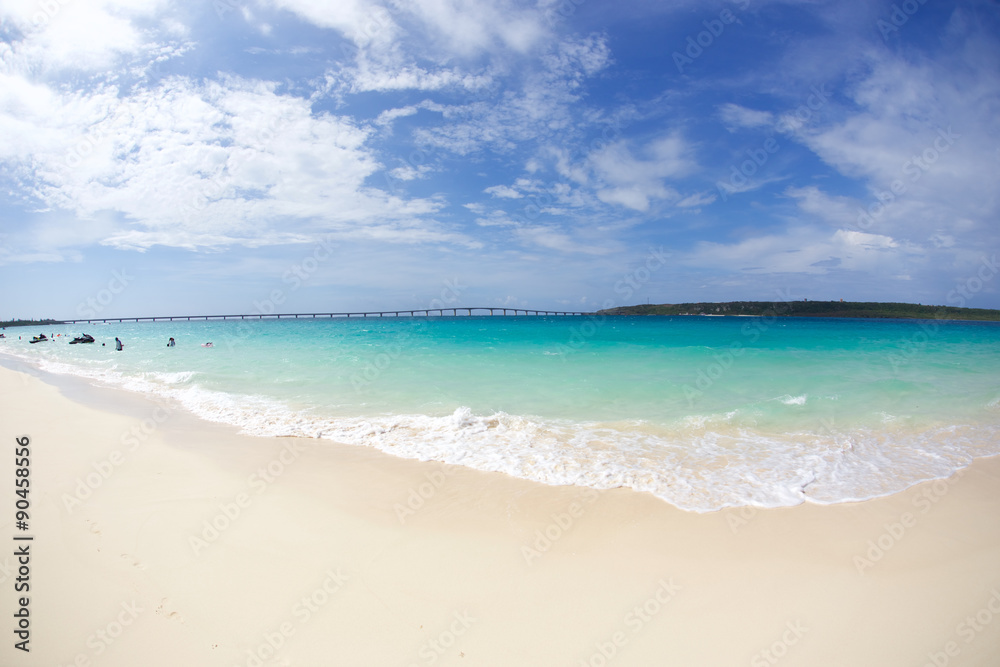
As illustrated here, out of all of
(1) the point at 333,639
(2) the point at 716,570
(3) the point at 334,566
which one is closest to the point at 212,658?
(1) the point at 333,639

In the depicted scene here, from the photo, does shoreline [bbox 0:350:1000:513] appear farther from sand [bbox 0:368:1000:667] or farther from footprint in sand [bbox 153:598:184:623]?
footprint in sand [bbox 153:598:184:623]

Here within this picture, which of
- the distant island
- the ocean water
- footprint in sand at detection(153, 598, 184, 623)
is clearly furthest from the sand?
the distant island

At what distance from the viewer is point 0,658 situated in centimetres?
286

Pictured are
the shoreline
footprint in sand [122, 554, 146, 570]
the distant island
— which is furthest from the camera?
the distant island

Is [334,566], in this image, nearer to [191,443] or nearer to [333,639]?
[333,639]

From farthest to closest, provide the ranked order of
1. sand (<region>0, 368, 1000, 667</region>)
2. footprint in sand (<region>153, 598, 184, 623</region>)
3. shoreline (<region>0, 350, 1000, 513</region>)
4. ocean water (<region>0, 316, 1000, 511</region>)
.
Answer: ocean water (<region>0, 316, 1000, 511</region>)
shoreline (<region>0, 350, 1000, 513</region>)
footprint in sand (<region>153, 598, 184, 623</region>)
sand (<region>0, 368, 1000, 667</region>)

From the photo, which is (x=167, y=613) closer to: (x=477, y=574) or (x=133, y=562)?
(x=133, y=562)

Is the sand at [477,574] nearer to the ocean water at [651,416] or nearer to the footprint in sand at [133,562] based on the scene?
the footprint in sand at [133,562]

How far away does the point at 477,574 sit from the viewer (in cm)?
381

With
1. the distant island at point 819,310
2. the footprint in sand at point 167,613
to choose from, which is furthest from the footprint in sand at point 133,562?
the distant island at point 819,310

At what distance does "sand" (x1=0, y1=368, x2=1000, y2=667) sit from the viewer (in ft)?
9.93

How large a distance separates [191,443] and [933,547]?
1089 centimetres

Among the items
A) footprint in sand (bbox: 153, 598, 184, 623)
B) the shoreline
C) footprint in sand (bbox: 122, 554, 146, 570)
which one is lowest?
footprint in sand (bbox: 153, 598, 184, 623)

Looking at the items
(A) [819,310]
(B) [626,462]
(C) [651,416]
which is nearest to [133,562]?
(B) [626,462]
